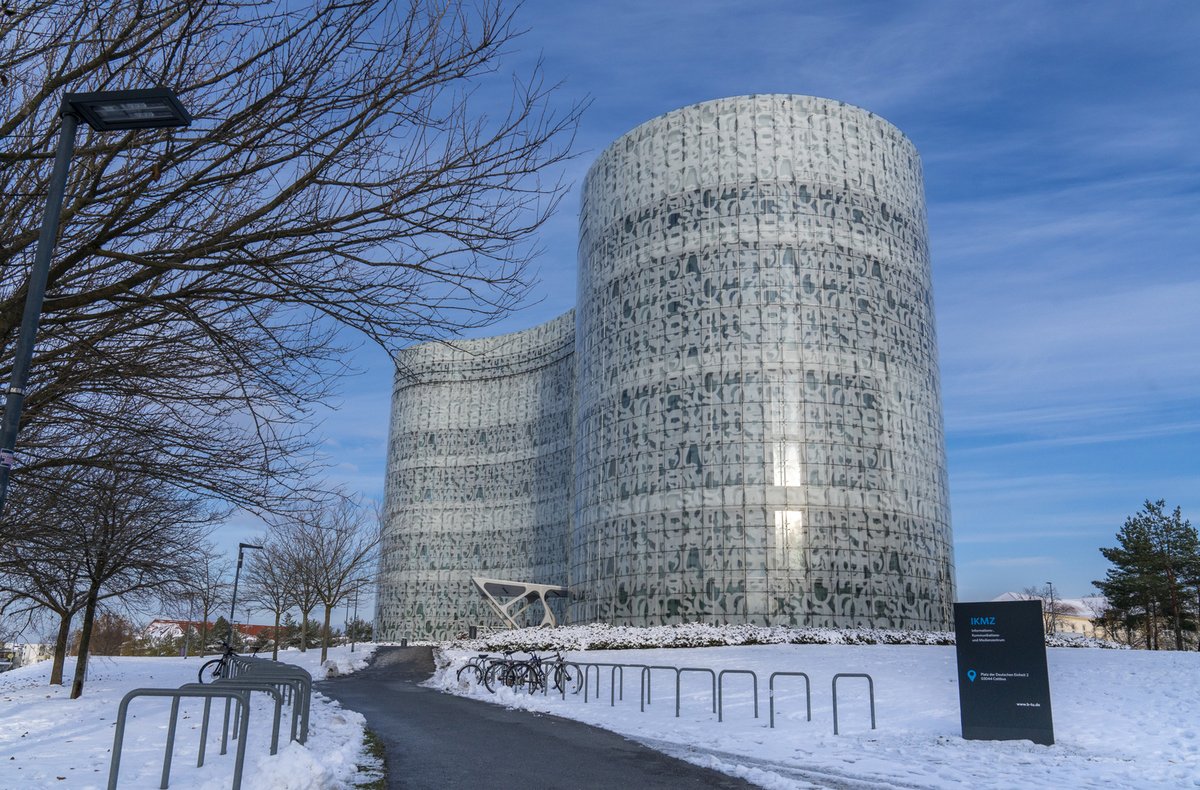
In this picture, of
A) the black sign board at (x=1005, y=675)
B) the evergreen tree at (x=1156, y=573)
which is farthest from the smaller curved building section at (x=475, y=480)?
the black sign board at (x=1005, y=675)

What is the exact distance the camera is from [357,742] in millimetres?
11344

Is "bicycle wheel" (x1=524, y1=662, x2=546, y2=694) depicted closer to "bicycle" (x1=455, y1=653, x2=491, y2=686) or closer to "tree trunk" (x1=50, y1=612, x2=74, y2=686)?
"bicycle" (x1=455, y1=653, x2=491, y2=686)

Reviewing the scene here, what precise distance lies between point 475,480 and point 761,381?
34.1m

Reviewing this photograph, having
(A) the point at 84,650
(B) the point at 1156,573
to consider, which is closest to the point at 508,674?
(A) the point at 84,650

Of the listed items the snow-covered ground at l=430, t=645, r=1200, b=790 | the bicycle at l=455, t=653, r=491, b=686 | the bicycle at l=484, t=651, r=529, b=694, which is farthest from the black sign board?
the bicycle at l=455, t=653, r=491, b=686

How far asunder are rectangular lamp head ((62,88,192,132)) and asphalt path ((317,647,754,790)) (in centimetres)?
613

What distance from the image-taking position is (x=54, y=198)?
22.0 ft

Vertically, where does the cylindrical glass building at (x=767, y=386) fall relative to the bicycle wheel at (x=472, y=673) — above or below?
above

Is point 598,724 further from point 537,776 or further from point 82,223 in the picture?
point 82,223

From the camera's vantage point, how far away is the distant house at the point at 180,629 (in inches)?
3410

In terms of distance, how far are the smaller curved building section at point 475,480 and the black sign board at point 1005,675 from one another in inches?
1918

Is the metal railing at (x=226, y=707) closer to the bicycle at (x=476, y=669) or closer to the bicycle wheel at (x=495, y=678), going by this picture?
the bicycle wheel at (x=495, y=678)

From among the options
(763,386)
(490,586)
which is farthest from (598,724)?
(490,586)

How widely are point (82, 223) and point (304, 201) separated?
1848 mm
